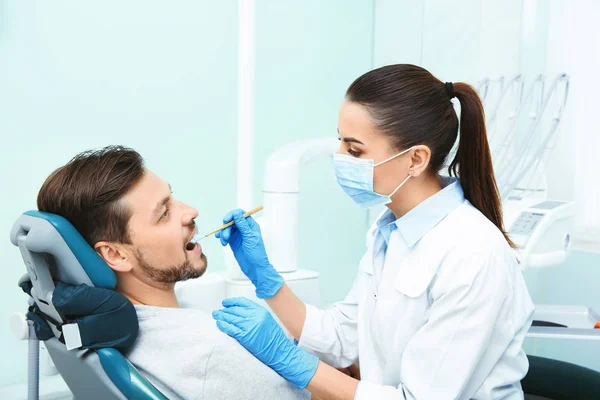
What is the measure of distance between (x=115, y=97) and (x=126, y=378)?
1.37 m

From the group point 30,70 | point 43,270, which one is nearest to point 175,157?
point 30,70

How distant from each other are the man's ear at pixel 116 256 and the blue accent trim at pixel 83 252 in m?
0.10

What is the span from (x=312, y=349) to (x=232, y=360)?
0.48 meters

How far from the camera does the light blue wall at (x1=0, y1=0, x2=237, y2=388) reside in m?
1.97

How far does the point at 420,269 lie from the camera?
1.34 meters

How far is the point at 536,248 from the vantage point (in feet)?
6.47

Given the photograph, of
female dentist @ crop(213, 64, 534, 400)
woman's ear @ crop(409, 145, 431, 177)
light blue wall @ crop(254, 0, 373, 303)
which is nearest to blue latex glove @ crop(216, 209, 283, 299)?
female dentist @ crop(213, 64, 534, 400)

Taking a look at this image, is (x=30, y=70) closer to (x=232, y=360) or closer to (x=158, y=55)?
(x=158, y=55)

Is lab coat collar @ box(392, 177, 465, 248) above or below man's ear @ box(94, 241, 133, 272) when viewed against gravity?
above

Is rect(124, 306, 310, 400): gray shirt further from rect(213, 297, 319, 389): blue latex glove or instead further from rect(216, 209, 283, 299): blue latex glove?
rect(216, 209, 283, 299): blue latex glove

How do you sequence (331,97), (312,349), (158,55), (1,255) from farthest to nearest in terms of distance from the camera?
(331,97) < (158,55) < (1,255) < (312,349)

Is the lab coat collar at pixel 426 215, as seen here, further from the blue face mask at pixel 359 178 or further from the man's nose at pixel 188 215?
the man's nose at pixel 188 215

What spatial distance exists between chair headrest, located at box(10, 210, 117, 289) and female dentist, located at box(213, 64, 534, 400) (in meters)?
0.29

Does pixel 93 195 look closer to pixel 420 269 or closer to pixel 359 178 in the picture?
pixel 359 178
